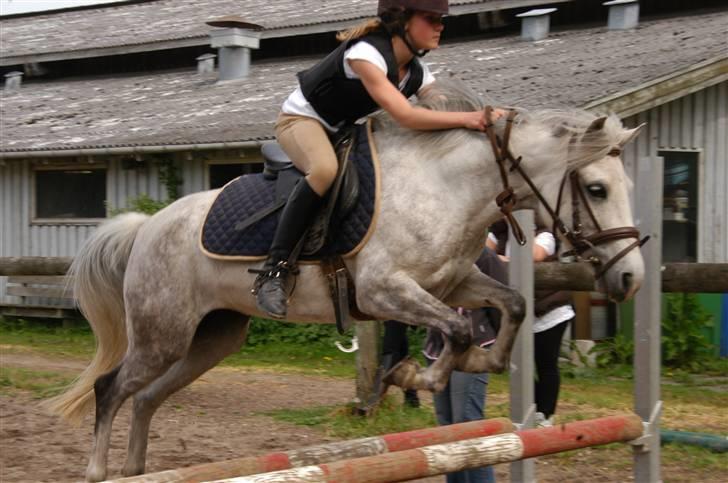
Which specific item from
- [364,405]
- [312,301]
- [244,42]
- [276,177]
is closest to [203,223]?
[276,177]

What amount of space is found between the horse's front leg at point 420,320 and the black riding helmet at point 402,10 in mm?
1135

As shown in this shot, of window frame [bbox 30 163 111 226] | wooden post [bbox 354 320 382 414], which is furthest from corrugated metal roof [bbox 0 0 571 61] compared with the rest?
wooden post [bbox 354 320 382 414]

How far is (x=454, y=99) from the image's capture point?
509cm

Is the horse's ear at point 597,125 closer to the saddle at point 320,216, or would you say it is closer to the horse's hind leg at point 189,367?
the saddle at point 320,216

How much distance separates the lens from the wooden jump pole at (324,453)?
3523mm

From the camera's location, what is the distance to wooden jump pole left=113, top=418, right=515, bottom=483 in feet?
11.6

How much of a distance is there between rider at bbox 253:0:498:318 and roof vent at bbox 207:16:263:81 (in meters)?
13.0

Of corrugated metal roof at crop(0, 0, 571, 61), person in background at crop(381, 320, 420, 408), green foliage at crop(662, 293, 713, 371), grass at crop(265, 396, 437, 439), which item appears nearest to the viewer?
grass at crop(265, 396, 437, 439)

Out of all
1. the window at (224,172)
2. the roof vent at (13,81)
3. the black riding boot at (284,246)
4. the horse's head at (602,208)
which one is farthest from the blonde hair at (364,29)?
the roof vent at (13,81)

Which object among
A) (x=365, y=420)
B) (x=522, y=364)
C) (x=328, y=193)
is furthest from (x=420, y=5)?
(x=365, y=420)

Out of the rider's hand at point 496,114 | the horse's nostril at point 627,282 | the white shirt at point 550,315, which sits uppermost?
the rider's hand at point 496,114

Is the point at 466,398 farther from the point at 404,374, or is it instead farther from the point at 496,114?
the point at 496,114

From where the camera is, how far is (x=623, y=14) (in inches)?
597

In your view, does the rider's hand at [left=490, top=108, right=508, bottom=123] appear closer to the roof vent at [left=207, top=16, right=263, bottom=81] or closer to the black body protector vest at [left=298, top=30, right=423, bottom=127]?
the black body protector vest at [left=298, top=30, right=423, bottom=127]
